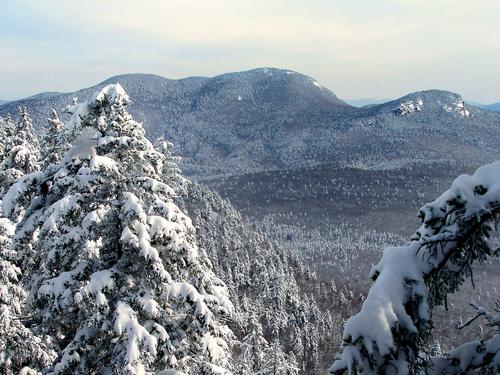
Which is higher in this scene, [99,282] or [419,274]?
[419,274]

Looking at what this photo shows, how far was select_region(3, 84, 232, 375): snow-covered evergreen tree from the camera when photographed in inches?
357

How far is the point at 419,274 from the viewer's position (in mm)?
3955

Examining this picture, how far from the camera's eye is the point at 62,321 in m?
9.58

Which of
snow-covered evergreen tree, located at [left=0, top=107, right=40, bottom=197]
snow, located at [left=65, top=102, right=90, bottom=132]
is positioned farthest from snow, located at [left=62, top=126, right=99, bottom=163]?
snow-covered evergreen tree, located at [left=0, top=107, right=40, bottom=197]

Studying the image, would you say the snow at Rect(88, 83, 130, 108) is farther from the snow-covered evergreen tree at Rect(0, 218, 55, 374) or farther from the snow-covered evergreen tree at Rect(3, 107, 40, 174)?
the snow-covered evergreen tree at Rect(3, 107, 40, 174)

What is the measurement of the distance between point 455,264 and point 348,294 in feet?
547

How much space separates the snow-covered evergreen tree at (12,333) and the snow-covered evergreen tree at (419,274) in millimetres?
13224

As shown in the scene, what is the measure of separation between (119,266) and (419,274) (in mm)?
6956

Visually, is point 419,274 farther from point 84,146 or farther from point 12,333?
point 12,333

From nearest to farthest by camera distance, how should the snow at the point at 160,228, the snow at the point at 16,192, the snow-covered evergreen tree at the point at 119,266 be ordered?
1. the snow-covered evergreen tree at the point at 119,266
2. the snow at the point at 160,228
3. the snow at the point at 16,192

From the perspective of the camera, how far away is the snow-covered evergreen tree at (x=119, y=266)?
9.06m

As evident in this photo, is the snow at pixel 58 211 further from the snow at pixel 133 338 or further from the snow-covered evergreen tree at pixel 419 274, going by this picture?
the snow-covered evergreen tree at pixel 419 274

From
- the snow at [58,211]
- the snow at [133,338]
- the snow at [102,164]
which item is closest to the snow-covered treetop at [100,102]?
the snow at [102,164]

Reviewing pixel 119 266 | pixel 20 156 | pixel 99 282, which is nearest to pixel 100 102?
pixel 119 266
